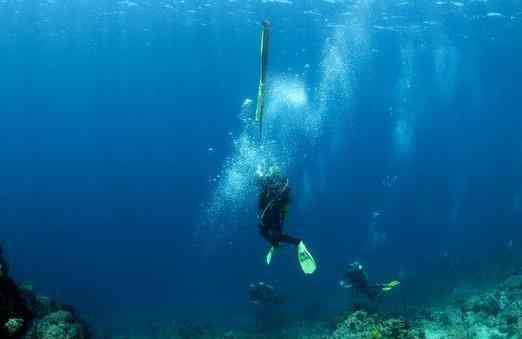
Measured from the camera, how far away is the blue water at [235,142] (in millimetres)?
34875

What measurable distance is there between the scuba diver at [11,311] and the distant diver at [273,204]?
14.7 ft

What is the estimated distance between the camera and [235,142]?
20250 mm

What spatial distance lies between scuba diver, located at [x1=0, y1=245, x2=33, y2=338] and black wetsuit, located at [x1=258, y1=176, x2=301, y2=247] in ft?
14.8

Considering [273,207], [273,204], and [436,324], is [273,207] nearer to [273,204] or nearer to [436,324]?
[273,204]

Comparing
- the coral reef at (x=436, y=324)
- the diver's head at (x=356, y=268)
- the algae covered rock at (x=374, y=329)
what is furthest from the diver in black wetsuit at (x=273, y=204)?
the diver's head at (x=356, y=268)

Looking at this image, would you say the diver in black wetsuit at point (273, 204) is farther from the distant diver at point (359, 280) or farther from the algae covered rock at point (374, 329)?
the distant diver at point (359, 280)

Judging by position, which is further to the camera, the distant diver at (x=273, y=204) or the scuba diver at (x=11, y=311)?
the distant diver at (x=273, y=204)

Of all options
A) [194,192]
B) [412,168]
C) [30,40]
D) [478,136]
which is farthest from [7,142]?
[478,136]

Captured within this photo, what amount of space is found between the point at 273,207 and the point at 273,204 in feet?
0.25

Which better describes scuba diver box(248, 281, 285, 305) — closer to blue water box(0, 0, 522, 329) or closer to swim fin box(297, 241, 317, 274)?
blue water box(0, 0, 522, 329)

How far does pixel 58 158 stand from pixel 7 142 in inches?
520

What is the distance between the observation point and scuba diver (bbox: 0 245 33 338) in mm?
6758

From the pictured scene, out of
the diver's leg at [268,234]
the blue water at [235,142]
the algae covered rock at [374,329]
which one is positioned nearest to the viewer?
the algae covered rock at [374,329]

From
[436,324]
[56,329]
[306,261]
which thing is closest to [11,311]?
[56,329]
